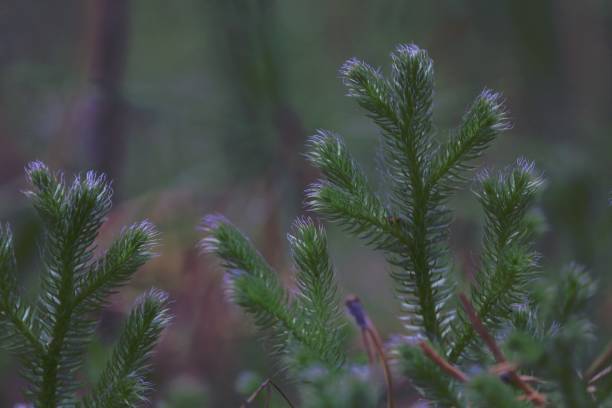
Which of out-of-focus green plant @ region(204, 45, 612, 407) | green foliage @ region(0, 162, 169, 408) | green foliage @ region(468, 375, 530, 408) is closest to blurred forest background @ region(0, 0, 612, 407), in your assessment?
green foliage @ region(0, 162, 169, 408)

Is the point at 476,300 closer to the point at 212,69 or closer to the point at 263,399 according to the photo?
the point at 263,399

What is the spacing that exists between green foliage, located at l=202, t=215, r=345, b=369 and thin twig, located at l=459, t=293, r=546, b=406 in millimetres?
99

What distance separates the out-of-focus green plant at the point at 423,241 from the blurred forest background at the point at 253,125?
0.48 metres

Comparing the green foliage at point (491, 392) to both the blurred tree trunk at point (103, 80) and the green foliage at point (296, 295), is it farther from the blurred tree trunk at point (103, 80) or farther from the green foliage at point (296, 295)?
the blurred tree trunk at point (103, 80)

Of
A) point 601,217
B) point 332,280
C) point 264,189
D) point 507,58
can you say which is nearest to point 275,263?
point 264,189

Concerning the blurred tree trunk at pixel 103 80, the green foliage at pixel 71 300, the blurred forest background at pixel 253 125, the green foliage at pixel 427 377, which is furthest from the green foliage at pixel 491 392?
the blurred tree trunk at pixel 103 80

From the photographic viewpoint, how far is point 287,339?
21.3 inches

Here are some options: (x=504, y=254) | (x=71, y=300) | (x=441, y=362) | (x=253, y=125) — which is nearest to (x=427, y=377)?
(x=441, y=362)

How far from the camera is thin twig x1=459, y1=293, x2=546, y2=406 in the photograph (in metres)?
0.51

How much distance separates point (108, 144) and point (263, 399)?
1148 mm

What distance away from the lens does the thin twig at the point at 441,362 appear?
0.49m

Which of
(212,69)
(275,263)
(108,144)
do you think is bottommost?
(275,263)

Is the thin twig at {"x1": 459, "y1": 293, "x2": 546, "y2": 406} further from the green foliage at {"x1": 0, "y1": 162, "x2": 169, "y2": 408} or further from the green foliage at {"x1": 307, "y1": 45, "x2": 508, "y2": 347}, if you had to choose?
the green foliage at {"x1": 0, "y1": 162, "x2": 169, "y2": 408}

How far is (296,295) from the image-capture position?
59 cm
